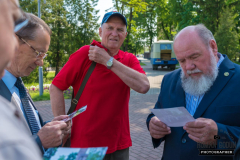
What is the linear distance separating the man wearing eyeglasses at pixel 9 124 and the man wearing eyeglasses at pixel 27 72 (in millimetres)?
978

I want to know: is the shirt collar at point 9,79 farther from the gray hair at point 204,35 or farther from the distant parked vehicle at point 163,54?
the distant parked vehicle at point 163,54

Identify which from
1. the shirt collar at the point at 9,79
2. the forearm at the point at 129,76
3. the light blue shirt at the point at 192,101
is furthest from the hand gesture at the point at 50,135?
the light blue shirt at the point at 192,101

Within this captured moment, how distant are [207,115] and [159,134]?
495 millimetres

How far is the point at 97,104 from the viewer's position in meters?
2.16

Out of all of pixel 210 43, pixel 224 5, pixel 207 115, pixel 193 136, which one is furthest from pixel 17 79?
pixel 224 5

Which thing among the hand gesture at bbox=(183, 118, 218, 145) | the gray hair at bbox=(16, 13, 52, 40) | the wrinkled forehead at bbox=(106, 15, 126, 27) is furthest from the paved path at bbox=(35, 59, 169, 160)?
the gray hair at bbox=(16, 13, 52, 40)

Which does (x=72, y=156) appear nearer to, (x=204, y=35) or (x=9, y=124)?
(x=9, y=124)

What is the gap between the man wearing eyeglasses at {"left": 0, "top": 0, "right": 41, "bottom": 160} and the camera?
0.48 meters

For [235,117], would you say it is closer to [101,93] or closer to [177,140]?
[177,140]

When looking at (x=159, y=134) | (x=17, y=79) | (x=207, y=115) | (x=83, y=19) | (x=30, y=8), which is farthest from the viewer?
(x=83, y=19)

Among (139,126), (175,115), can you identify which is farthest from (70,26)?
(175,115)

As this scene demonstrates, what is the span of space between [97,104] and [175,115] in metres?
0.80

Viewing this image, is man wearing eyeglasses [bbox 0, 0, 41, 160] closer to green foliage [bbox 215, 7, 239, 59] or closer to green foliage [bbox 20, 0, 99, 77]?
green foliage [bbox 215, 7, 239, 59]

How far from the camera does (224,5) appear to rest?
20.8 m
